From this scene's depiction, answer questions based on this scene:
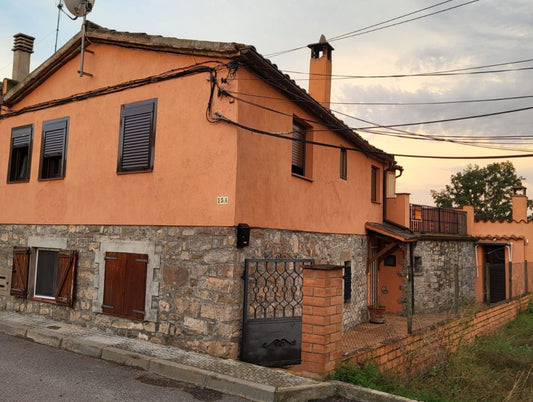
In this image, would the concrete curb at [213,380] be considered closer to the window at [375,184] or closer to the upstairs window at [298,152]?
the upstairs window at [298,152]

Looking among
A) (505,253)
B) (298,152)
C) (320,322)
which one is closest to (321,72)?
(298,152)

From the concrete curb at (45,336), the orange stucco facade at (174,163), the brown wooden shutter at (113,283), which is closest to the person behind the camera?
the orange stucco facade at (174,163)

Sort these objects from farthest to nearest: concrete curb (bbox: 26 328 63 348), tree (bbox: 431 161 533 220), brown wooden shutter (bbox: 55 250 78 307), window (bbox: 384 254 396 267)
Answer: tree (bbox: 431 161 533 220) → window (bbox: 384 254 396 267) → brown wooden shutter (bbox: 55 250 78 307) → concrete curb (bbox: 26 328 63 348)

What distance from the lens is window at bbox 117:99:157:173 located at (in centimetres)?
803

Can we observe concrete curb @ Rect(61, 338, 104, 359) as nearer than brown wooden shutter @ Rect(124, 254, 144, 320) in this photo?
Yes

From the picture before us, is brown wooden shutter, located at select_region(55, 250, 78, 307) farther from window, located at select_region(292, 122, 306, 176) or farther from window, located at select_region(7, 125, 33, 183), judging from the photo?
window, located at select_region(292, 122, 306, 176)

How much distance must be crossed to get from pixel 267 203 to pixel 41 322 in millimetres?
5232

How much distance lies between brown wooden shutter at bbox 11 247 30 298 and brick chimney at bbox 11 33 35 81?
481 centimetres

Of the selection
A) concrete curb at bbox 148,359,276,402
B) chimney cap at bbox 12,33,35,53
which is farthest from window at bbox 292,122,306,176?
chimney cap at bbox 12,33,35,53

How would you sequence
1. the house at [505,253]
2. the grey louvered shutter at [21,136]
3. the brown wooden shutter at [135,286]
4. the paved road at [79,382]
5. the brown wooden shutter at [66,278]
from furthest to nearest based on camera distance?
the house at [505,253] < the grey louvered shutter at [21,136] < the brown wooden shutter at [66,278] < the brown wooden shutter at [135,286] < the paved road at [79,382]

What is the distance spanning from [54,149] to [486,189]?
1529 inches

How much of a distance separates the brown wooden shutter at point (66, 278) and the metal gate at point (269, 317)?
393 cm

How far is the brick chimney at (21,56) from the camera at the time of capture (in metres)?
11.6

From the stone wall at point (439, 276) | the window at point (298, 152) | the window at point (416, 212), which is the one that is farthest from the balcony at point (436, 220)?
the window at point (298, 152)
